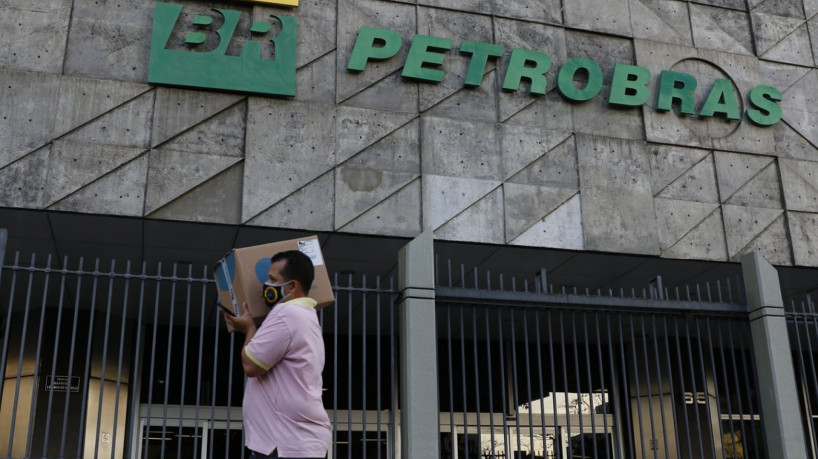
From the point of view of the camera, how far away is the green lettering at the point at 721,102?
11.8 meters

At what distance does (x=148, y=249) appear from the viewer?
10.8 metres

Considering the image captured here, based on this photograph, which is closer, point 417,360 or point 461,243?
point 417,360

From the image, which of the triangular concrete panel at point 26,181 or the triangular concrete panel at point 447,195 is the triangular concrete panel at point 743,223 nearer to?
the triangular concrete panel at point 447,195

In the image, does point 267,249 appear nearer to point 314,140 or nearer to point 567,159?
point 314,140

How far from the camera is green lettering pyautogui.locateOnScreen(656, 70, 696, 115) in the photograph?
11.6m

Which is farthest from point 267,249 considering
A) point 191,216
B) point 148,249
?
point 148,249

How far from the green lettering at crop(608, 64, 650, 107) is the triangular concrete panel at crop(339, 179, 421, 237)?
3230mm

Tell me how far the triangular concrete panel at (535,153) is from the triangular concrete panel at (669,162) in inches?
45.9

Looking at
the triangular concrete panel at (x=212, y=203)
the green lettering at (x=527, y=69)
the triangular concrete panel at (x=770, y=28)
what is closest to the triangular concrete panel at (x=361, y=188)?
the triangular concrete panel at (x=212, y=203)

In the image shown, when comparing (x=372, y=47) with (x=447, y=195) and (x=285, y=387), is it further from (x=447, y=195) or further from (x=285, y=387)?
(x=285, y=387)

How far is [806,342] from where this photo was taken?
14.9 m

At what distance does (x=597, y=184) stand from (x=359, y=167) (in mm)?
3207

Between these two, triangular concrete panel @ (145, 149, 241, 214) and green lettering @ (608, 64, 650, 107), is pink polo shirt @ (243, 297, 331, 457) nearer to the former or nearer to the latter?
triangular concrete panel @ (145, 149, 241, 214)

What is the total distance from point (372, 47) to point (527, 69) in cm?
214
